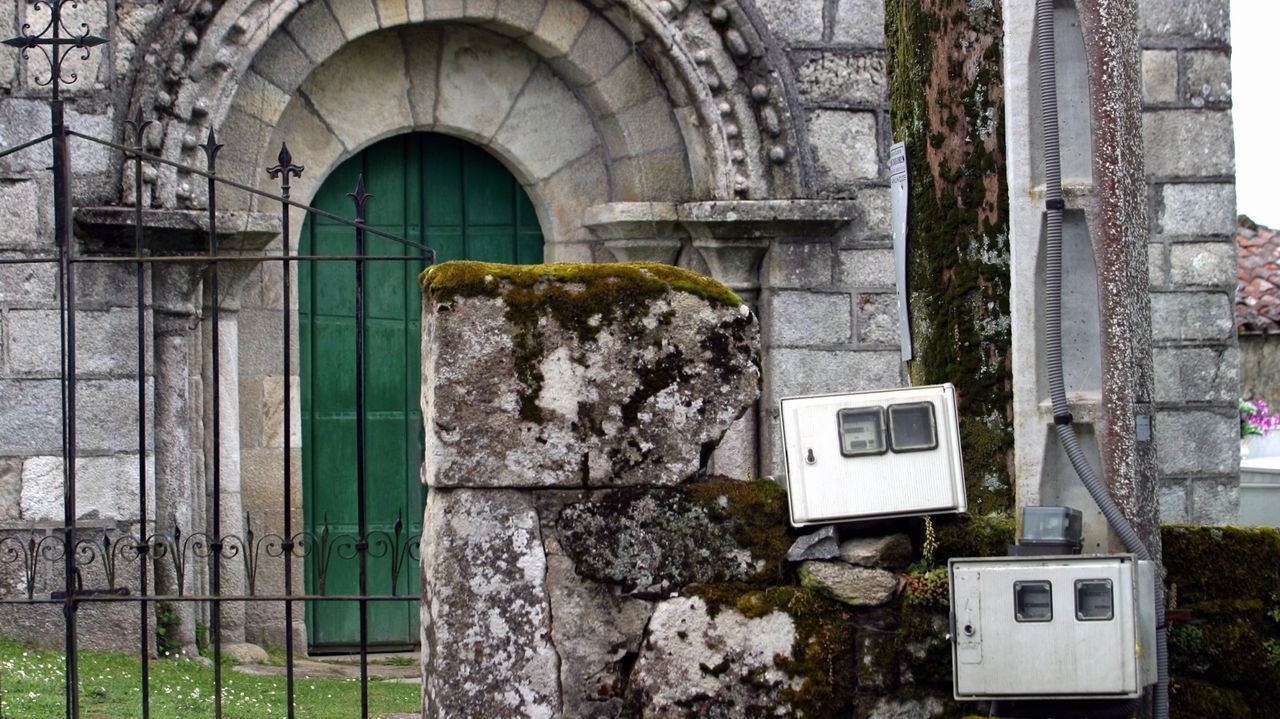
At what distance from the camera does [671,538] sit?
3920 mm

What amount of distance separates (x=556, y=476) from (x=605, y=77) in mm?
4430

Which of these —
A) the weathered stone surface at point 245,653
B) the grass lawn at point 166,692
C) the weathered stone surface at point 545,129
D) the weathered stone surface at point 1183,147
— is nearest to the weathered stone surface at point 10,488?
the grass lawn at point 166,692

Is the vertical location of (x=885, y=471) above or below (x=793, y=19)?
below

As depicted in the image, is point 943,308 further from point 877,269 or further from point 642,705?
point 877,269

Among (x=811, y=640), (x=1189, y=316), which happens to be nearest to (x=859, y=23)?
(x=1189, y=316)

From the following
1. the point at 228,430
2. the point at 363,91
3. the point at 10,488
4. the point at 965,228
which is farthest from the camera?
the point at 363,91

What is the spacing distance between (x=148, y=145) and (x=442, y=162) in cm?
157

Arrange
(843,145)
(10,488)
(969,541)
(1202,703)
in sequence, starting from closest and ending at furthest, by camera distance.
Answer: (969,541), (1202,703), (10,488), (843,145)

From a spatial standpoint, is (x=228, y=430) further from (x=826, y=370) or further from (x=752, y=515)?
(x=752, y=515)

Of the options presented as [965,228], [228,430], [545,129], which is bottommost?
[228,430]

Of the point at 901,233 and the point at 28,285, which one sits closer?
the point at 901,233

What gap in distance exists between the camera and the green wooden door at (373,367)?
7891 millimetres

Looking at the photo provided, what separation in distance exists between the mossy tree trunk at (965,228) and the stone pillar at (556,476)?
131 cm

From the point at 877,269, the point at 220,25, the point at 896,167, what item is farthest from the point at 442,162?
the point at 896,167
